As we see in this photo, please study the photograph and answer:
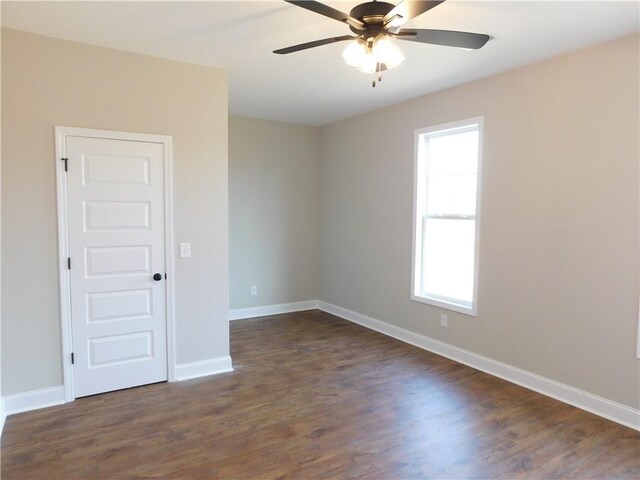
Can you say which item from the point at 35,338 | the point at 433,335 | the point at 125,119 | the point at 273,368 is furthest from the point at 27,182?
the point at 433,335

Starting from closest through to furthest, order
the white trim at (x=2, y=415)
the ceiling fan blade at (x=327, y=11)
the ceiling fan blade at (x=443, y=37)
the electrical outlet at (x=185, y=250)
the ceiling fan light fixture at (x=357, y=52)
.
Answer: the ceiling fan blade at (x=327, y=11) → the ceiling fan blade at (x=443, y=37) → the ceiling fan light fixture at (x=357, y=52) → the white trim at (x=2, y=415) → the electrical outlet at (x=185, y=250)

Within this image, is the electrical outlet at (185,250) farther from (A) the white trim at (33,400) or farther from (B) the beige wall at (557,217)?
(B) the beige wall at (557,217)

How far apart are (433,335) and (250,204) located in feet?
9.45

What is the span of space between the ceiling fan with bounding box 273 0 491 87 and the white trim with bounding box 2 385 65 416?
9.55ft

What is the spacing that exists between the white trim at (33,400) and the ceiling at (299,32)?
2.54 m

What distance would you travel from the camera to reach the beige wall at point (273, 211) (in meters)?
5.43

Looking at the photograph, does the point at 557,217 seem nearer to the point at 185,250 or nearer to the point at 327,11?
the point at 327,11

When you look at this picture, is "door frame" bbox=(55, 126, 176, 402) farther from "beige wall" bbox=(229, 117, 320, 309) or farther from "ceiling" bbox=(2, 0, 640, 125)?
"beige wall" bbox=(229, 117, 320, 309)

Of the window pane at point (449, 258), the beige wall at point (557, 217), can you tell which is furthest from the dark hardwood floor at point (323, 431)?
the window pane at point (449, 258)

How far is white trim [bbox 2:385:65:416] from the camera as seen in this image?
2.87 m

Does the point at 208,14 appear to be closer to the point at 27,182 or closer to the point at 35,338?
the point at 27,182

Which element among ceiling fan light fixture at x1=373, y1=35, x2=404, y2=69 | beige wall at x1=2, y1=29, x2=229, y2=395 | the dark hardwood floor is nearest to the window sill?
the dark hardwood floor

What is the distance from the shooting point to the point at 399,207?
4629mm

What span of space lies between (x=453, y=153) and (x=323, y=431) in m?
2.86
